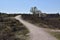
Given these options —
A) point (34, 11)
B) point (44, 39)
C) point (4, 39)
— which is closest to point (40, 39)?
point (44, 39)

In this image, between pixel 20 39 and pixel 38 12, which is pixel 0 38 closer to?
pixel 20 39

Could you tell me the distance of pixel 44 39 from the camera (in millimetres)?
23375

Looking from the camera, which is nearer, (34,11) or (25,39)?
(25,39)

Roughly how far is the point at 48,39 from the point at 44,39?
1.41ft

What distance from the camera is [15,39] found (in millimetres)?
23062

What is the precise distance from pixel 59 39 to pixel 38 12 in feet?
204

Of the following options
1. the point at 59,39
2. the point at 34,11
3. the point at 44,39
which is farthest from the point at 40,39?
the point at 34,11

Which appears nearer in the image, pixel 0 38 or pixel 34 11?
pixel 0 38

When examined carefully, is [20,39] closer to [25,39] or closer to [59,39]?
[25,39]

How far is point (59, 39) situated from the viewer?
2384 centimetres

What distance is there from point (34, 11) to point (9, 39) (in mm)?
62048

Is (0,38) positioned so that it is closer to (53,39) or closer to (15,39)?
(15,39)

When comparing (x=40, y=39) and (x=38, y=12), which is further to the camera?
(x=38, y=12)

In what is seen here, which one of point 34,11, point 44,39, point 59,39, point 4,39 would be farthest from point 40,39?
point 34,11
